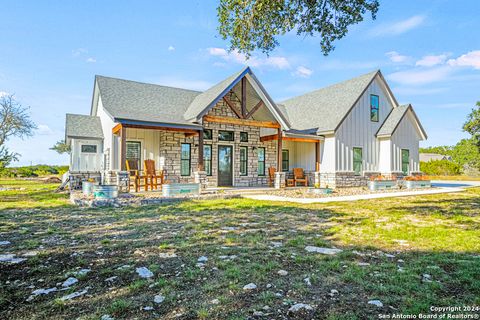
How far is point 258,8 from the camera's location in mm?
7250

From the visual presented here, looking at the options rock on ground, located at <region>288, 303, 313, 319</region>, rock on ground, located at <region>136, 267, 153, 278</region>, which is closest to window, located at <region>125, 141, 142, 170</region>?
rock on ground, located at <region>136, 267, 153, 278</region>

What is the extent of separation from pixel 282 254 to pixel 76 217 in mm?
5214

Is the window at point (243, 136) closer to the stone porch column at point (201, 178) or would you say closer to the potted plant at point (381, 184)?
the stone porch column at point (201, 178)

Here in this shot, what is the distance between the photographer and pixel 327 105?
58.0 feet

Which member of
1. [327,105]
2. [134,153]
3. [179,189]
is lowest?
[179,189]

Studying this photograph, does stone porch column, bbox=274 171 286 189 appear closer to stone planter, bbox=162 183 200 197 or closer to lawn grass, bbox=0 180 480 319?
stone planter, bbox=162 183 200 197

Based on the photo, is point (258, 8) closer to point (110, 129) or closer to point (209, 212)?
point (209, 212)

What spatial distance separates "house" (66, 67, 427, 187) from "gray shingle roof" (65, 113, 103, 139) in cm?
5

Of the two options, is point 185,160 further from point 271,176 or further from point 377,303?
point 377,303

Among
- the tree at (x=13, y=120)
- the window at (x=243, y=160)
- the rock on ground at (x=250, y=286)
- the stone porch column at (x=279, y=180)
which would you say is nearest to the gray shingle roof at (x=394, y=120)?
the stone porch column at (x=279, y=180)

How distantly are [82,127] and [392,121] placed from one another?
1724cm

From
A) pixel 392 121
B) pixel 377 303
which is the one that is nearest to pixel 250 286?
pixel 377 303

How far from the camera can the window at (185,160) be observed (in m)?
14.0

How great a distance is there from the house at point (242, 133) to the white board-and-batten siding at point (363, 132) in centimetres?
6
